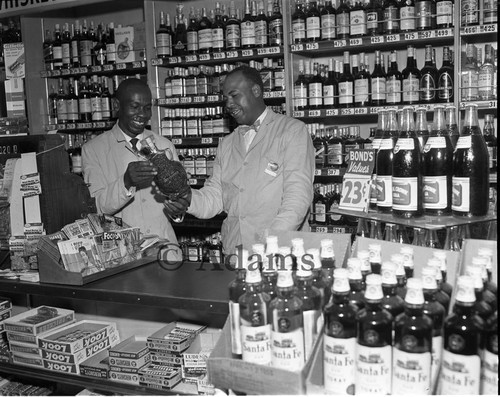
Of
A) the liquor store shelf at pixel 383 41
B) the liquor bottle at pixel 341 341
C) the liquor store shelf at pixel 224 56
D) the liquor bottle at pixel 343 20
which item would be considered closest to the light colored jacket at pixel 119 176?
the liquor store shelf at pixel 224 56

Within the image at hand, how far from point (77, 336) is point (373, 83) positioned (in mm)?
2625

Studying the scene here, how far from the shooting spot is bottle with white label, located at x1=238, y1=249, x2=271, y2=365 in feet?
4.69

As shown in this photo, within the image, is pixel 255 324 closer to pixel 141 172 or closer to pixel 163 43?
pixel 141 172

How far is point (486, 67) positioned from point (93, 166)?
257cm

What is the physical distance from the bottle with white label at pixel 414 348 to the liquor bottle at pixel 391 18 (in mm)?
2866

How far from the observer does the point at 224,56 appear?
164 inches

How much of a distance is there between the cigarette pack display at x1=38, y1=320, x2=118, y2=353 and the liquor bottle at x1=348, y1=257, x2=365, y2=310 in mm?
1336

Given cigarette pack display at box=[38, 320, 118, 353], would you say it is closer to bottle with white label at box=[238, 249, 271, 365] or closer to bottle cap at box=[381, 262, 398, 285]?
bottle with white label at box=[238, 249, 271, 365]

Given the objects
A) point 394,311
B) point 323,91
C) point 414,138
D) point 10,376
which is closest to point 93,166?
point 10,376

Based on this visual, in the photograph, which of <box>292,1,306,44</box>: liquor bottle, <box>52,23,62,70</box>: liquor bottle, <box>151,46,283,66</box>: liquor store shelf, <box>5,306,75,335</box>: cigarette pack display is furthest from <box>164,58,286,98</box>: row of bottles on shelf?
<box>5,306,75,335</box>: cigarette pack display

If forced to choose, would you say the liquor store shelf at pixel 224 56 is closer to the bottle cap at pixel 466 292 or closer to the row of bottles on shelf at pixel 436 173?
the row of bottles on shelf at pixel 436 173

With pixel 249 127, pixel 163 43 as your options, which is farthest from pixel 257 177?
pixel 163 43

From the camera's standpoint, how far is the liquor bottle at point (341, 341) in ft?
4.34

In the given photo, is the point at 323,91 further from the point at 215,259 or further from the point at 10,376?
the point at 10,376
